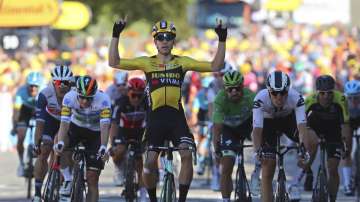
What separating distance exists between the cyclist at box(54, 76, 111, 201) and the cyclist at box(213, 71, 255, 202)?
147cm

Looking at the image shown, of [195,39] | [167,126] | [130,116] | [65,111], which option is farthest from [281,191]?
[195,39]

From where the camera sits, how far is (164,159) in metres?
13.4

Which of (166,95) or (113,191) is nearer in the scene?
(166,95)

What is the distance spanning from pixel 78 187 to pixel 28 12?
1587 centimetres

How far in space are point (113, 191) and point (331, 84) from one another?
5.14 m

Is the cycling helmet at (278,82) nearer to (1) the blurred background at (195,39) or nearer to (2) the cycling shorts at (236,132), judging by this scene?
(2) the cycling shorts at (236,132)

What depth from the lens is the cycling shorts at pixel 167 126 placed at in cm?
1329

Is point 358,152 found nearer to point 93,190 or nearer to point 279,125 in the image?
point 279,125

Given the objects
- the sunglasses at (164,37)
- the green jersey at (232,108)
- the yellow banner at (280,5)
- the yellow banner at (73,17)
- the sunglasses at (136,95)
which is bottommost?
the green jersey at (232,108)

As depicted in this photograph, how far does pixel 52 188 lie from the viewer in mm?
14891

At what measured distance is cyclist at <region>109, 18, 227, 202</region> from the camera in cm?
1329

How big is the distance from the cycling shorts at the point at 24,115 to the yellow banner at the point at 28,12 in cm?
868

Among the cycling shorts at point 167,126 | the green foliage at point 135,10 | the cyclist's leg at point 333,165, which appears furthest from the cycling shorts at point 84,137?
the green foliage at point 135,10

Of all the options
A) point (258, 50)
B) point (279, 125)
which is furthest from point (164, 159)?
point (258, 50)
